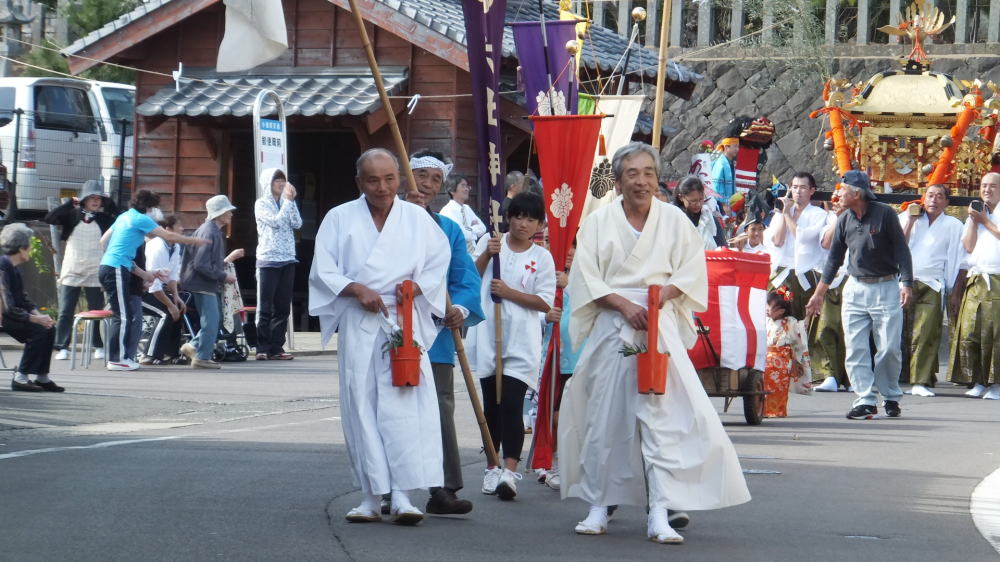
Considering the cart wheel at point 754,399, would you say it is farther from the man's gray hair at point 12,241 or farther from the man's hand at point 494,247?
the man's gray hair at point 12,241

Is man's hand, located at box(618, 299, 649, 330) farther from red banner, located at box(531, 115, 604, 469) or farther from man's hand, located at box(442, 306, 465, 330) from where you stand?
red banner, located at box(531, 115, 604, 469)

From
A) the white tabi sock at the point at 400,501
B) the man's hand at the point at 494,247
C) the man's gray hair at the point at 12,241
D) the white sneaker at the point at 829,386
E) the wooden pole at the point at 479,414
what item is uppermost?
the man's hand at the point at 494,247

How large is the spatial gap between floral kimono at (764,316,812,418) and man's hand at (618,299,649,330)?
5516 mm

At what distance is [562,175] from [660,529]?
2.69 meters

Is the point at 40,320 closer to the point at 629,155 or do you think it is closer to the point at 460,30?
the point at 629,155

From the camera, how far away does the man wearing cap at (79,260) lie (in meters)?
16.8

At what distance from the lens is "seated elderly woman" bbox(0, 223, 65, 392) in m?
12.8

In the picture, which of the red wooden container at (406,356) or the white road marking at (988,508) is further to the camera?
the white road marking at (988,508)

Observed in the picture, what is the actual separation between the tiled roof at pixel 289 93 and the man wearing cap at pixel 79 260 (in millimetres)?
2691

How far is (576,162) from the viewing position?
29.1 ft

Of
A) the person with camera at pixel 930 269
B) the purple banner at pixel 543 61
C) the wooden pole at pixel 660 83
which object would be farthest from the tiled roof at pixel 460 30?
the purple banner at pixel 543 61

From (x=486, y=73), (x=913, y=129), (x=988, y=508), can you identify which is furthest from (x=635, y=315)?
(x=913, y=129)

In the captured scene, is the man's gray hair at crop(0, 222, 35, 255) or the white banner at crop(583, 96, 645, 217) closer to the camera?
the white banner at crop(583, 96, 645, 217)

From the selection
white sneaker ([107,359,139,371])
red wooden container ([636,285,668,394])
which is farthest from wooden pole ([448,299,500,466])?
white sneaker ([107,359,139,371])
